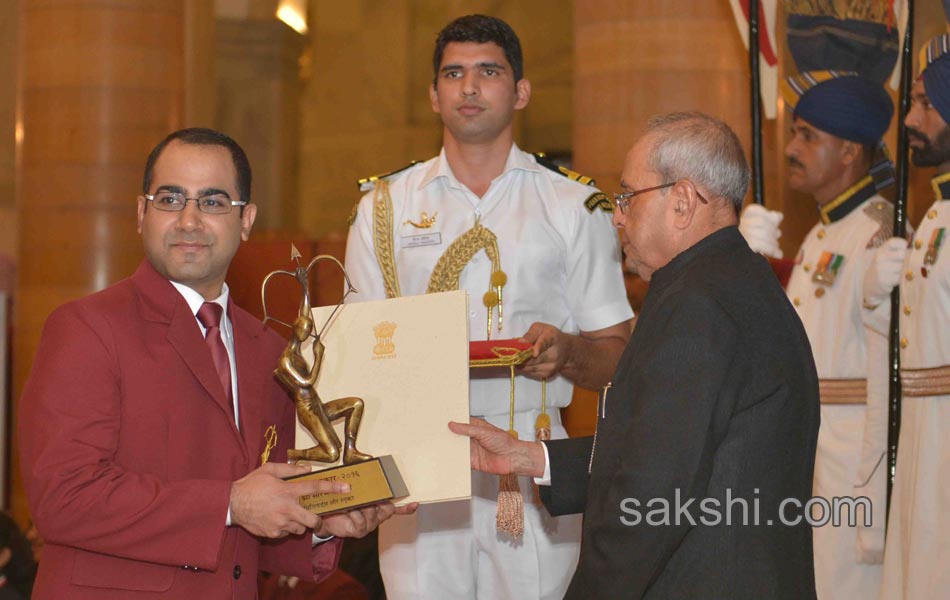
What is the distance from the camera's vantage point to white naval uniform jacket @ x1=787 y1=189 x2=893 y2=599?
556 cm

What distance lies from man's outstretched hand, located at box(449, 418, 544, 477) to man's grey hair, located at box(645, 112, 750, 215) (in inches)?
34.5

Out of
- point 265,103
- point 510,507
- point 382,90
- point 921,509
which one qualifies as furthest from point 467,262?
point 265,103

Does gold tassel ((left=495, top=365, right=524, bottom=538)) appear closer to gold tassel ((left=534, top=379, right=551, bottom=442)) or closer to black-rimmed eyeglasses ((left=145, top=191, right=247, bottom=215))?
gold tassel ((left=534, top=379, right=551, bottom=442))

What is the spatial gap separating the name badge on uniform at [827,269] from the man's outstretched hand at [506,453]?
9.66ft

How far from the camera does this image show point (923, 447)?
196 inches

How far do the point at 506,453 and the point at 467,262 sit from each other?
97 cm

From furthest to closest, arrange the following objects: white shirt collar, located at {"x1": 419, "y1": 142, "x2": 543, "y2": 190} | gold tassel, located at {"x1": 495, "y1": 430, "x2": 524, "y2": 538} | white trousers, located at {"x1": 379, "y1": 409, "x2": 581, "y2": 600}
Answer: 1. white shirt collar, located at {"x1": 419, "y1": 142, "x2": 543, "y2": 190}
2. white trousers, located at {"x1": 379, "y1": 409, "x2": 581, "y2": 600}
3. gold tassel, located at {"x1": 495, "y1": 430, "x2": 524, "y2": 538}

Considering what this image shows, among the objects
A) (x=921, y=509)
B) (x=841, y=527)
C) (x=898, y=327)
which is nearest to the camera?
(x=921, y=509)

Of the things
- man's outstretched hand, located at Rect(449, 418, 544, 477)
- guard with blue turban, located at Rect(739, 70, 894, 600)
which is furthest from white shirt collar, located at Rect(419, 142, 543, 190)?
guard with blue turban, located at Rect(739, 70, 894, 600)

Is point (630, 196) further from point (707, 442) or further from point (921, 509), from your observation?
point (921, 509)

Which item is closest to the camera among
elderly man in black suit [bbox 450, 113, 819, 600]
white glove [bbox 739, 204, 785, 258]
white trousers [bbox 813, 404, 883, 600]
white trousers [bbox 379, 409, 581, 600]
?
elderly man in black suit [bbox 450, 113, 819, 600]

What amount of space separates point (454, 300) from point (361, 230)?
1296 millimetres

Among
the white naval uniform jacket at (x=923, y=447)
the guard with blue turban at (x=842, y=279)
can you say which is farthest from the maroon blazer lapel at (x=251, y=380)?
the guard with blue turban at (x=842, y=279)

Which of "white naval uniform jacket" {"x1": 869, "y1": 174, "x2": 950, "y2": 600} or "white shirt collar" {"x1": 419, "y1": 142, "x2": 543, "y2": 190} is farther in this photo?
"white naval uniform jacket" {"x1": 869, "y1": 174, "x2": 950, "y2": 600}
